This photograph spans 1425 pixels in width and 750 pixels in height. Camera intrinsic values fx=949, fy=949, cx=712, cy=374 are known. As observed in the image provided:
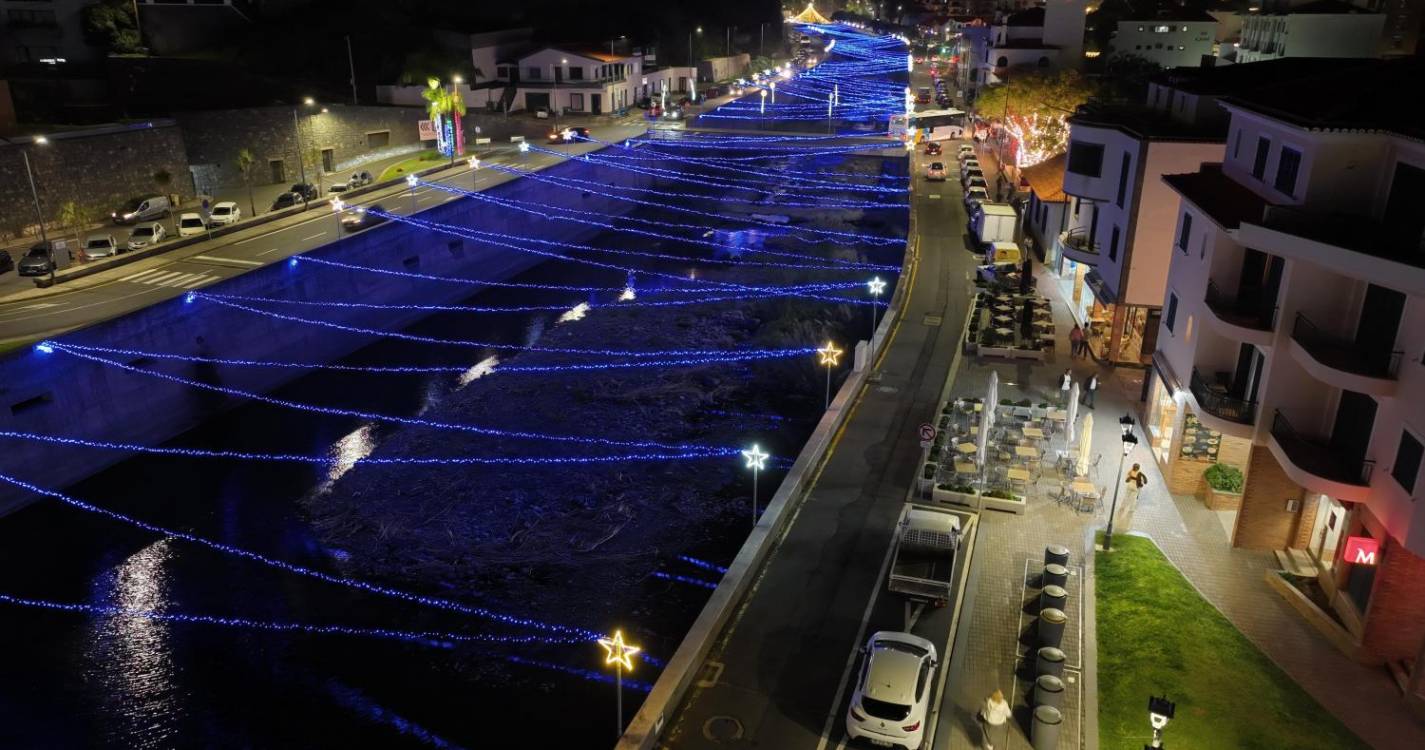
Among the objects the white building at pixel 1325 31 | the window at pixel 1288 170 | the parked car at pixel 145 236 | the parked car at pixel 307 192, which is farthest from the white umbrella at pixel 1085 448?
the white building at pixel 1325 31

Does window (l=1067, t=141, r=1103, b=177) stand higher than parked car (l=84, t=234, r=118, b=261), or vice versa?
window (l=1067, t=141, r=1103, b=177)

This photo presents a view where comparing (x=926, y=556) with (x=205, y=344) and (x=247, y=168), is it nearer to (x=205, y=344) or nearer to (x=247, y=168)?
(x=205, y=344)

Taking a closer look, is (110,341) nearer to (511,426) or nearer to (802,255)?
(511,426)

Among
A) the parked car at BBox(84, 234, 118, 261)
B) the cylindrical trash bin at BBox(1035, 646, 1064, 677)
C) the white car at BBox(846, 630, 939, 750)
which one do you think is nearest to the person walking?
the cylindrical trash bin at BBox(1035, 646, 1064, 677)

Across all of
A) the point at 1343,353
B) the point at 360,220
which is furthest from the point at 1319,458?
the point at 360,220

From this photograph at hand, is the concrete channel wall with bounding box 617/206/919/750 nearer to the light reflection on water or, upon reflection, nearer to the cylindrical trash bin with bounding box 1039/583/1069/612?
the cylindrical trash bin with bounding box 1039/583/1069/612
